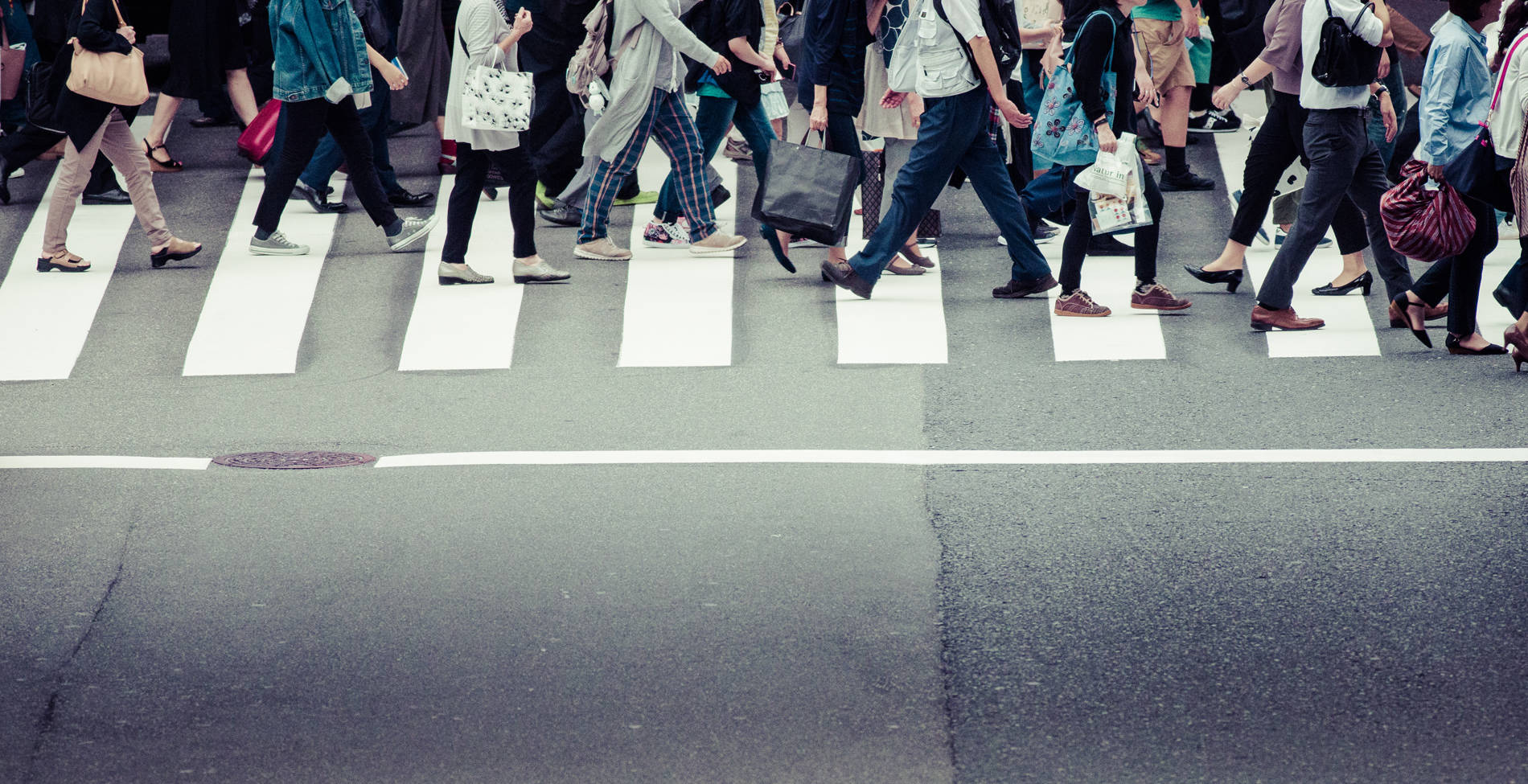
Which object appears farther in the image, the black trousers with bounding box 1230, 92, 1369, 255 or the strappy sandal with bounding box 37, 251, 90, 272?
the strappy sandal with bounding box 37, 251, 90, 272

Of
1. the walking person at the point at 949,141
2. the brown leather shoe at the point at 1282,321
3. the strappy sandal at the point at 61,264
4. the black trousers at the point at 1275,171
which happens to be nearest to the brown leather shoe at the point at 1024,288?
the walking person at the point at 949,141

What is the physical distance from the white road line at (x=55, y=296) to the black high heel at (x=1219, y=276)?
5810 millimetres

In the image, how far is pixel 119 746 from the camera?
489 centimetres

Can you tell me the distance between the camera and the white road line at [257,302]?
9016mm

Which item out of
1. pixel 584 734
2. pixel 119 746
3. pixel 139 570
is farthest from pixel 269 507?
pixel 584 734

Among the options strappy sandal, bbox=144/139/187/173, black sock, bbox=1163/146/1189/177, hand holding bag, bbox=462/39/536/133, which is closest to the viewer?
hand holding bag, bbox=462/39/536/133

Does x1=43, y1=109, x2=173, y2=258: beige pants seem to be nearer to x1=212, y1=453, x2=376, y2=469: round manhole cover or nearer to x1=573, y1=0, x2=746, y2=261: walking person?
x1=573, y1=0, x2=746, y2=261: walking person

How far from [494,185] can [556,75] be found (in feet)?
3.28

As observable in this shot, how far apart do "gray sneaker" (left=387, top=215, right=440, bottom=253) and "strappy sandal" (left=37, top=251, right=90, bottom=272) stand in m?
1.76

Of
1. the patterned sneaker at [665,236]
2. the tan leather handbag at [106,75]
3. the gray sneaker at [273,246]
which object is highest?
the tan leather handbag at [106,75]

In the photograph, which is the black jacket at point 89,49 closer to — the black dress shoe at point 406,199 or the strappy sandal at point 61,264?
the strappy sandal at point 61,264

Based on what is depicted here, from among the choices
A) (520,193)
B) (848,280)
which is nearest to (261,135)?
(520,193)

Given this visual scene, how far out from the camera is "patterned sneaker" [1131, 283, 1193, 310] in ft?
30.8

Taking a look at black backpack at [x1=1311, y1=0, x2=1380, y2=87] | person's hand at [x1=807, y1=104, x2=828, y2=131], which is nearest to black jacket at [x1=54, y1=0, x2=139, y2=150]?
person's hand at [x1=807, y1=104, x2=828, y2=131]
